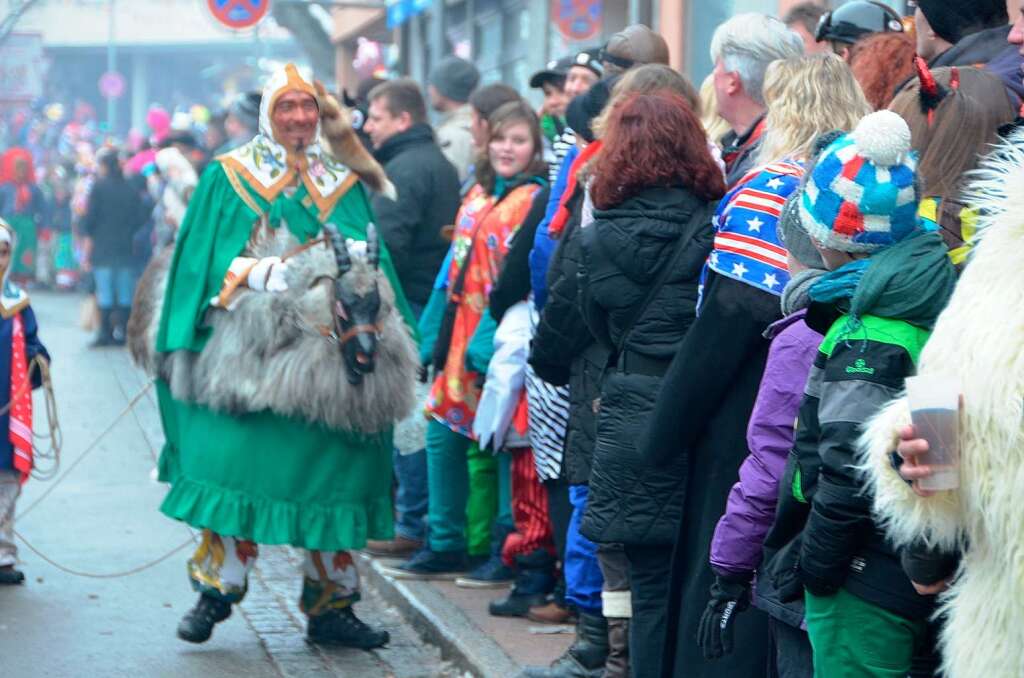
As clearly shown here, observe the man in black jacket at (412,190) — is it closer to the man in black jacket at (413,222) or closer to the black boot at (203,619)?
the man in black jacket at (413,222)

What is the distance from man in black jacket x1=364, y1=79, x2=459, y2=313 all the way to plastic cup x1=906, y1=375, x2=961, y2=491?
508 centimetres

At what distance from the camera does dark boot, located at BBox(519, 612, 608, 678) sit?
17.9 feet

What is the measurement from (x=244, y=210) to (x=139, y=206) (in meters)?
13.3

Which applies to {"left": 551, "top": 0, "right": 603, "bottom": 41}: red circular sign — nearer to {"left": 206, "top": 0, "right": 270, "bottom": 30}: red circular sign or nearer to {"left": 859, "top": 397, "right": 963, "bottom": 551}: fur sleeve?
{"left": 206, "top": 0, "right": 270, "bottom": 30}: red circular sign

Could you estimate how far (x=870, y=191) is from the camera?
3.39 meters

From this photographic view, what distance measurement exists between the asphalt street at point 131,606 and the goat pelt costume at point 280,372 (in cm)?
19

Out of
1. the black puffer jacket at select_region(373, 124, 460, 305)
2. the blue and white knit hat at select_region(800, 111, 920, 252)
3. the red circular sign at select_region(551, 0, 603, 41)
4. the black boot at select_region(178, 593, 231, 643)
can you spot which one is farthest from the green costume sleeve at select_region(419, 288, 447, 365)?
the red circular sign at select_region(551, 0, 603, 41)

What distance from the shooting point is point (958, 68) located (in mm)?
4180

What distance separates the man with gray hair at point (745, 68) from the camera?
499cm

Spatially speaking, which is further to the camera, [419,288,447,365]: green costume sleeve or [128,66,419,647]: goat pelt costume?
[419,288,447,365]: green costume sleeve

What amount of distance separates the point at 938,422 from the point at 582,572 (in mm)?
2855

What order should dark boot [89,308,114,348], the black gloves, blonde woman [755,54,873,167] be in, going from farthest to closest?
dark boot [89,308,114,348] < blonde woman [755,54,873,167] < the black gloves

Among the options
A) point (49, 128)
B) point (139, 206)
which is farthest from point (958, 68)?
point (49, 128)

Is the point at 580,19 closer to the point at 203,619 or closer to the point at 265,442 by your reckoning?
the point at 265,442
